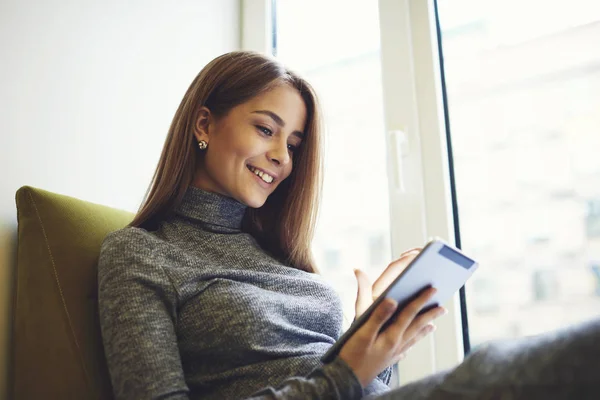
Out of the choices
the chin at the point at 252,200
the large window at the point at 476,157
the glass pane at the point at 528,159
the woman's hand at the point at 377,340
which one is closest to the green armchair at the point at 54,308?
the chin at the point at 252,200

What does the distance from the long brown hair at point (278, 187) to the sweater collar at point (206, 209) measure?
2cm

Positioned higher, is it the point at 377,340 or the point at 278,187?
the point at 278,187

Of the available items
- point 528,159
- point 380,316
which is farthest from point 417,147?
point 380,316

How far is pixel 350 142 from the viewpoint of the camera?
1486mm

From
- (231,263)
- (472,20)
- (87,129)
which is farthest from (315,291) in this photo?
(472,20)

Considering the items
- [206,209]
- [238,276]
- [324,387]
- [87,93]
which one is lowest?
[324,387]

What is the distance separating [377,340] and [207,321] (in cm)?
26

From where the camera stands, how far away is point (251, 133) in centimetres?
104

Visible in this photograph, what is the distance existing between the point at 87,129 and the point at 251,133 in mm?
365

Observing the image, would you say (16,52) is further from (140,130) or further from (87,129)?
(140,130)

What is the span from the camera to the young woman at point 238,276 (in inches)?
29.0

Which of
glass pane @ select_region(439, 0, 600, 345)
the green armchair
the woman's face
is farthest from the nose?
glass pane @ select_region(439, 0, 600, 345)

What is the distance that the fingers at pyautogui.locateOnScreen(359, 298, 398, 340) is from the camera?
2.38 ft

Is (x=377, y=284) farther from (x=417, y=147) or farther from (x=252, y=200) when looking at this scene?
(x=417, y=147)
